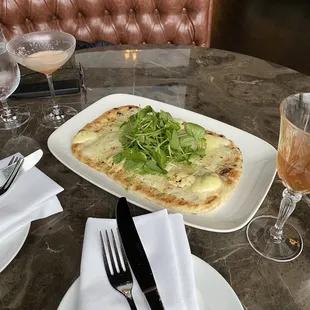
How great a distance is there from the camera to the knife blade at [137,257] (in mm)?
643

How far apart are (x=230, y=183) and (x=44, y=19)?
5.02 ft

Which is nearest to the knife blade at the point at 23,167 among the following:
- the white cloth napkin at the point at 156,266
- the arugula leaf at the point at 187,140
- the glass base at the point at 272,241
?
the white cloth napkin at the point at 156,266

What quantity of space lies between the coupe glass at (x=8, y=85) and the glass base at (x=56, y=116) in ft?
0.18

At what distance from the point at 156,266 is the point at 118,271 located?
0.07 meters

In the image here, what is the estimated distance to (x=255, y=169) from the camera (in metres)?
0.98

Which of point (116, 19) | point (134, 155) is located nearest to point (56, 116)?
point (134, 155)

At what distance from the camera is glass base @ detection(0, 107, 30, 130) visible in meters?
1.18

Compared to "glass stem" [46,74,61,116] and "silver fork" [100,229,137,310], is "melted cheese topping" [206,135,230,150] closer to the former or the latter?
"silver fork" [100,229,137,310]

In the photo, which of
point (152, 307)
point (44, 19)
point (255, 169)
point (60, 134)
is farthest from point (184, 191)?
point (44, 19)

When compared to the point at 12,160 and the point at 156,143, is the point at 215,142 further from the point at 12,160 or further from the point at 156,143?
the point at 12,160

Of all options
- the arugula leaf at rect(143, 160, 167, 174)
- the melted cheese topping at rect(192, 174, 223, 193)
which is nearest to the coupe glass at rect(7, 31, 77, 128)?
the arugula leaf at rect(143, 160, 167, 174)

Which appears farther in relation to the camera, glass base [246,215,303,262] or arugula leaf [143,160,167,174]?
arugula leaf [143,160,167,174]

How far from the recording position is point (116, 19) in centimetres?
205

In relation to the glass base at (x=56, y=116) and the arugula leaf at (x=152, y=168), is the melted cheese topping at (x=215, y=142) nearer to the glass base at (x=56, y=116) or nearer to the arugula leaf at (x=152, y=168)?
the arugula leaf at (x=152, y=168)
